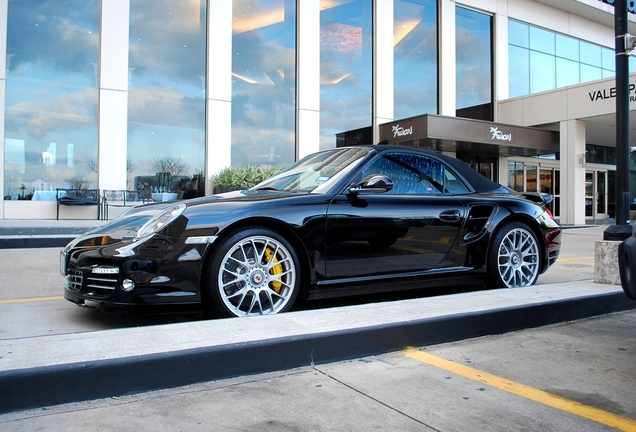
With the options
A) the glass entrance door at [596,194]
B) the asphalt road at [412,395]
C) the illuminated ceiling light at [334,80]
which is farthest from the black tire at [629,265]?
the glass entrance door at [596,194]

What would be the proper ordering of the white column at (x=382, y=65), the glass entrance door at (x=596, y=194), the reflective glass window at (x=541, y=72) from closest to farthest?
the white column at (x=382, y=65) < the reflective glass window at (x=541, y=72) < the glass entrance door at (x=596, y=194)

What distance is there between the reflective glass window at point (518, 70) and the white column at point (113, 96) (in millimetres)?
16516

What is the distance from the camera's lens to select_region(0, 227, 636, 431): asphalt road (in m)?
2.30

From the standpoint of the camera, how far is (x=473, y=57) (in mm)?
22734

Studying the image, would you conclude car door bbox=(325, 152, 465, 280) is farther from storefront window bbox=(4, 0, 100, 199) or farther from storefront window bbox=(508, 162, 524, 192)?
storefront window bbox=(508, 162, 524, 192)

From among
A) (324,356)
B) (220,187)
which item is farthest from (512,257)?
(220,187)

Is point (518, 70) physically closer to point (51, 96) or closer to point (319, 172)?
point (51, 96)

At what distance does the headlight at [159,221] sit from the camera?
3518 mm

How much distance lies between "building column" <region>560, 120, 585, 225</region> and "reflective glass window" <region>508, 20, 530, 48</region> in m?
6.00

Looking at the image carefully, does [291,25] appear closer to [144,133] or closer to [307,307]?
[144,133]

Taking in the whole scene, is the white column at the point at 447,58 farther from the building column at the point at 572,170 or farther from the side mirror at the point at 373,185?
the side mirror at the point at 373,185

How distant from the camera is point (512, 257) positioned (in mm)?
5000

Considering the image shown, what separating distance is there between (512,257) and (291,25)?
15503 mm

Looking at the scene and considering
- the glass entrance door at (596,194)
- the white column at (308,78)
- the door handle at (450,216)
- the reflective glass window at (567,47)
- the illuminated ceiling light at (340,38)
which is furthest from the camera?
the glass entrance door at (596,194)
